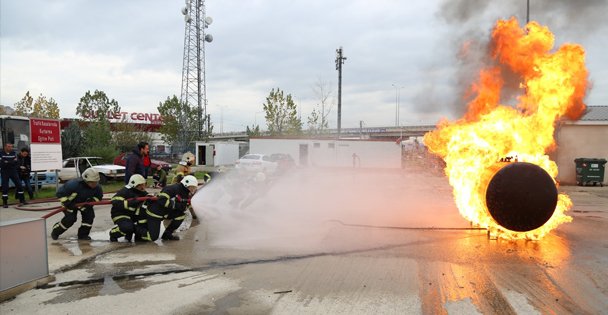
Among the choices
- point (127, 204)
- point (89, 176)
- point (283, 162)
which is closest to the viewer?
point (127, 204)

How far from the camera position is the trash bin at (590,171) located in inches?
818

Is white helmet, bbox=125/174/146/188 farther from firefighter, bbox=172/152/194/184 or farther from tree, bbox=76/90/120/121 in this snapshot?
tree, bbox=76/90/120/121

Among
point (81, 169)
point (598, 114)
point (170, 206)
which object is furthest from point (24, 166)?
point (598, 114)

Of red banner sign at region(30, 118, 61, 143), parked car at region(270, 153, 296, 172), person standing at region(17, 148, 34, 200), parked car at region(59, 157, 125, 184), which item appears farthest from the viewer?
parked car at region(270, 153, 296, 172)

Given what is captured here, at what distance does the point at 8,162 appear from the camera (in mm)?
10648

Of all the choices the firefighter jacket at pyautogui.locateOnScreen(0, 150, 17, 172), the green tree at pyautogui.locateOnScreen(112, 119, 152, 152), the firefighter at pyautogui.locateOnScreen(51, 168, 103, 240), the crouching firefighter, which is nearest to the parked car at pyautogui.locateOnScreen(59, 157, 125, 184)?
the firefighter jacket at pyautogui.locateOnScreen(0, 150, 17, 172)

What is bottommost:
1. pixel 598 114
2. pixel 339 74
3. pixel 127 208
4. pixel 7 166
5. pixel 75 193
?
pixel 127 208

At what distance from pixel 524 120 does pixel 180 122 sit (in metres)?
37.3

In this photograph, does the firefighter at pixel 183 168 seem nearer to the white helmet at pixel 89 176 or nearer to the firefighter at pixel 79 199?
the firefighter at pixel 79 199

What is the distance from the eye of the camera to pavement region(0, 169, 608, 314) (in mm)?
4492

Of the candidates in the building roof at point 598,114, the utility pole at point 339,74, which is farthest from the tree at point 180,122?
the building roof at point 598,114

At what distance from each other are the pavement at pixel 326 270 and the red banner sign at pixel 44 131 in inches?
148

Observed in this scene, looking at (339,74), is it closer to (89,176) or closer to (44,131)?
(44,131)

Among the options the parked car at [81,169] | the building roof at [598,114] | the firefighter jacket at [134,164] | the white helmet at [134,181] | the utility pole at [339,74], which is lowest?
the parked car at [81,169]
